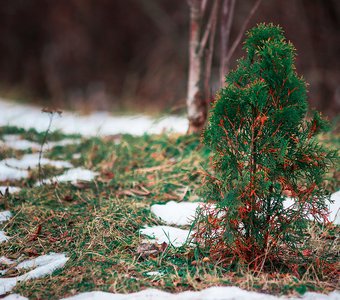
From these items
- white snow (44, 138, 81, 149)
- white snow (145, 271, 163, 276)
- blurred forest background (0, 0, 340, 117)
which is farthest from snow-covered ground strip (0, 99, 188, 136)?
blurred forest background (0, 0, 340, 117)

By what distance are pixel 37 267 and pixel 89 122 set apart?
345 centimetres

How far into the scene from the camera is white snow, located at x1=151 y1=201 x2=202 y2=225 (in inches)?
119

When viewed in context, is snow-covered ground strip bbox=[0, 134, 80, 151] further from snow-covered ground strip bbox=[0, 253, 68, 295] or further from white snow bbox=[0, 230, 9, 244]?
snow-covered ground strip bbox=[0, 253, 68, 295]

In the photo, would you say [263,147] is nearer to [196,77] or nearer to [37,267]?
[37,267]

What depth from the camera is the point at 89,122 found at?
580 centimetres

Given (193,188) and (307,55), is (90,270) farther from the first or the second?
(307,55)

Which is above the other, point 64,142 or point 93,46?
point 93,46

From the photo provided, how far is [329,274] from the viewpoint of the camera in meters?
2.29

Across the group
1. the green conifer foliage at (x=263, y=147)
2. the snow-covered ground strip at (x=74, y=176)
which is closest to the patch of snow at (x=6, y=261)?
the snow-covered ground strip at (x=74, y=176)

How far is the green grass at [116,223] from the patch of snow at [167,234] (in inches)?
3.1

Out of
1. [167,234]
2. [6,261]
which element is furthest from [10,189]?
[167,234]

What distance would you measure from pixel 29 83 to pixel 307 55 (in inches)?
225

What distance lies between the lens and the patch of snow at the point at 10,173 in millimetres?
3758

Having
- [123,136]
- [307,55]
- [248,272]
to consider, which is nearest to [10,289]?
[248,272]
